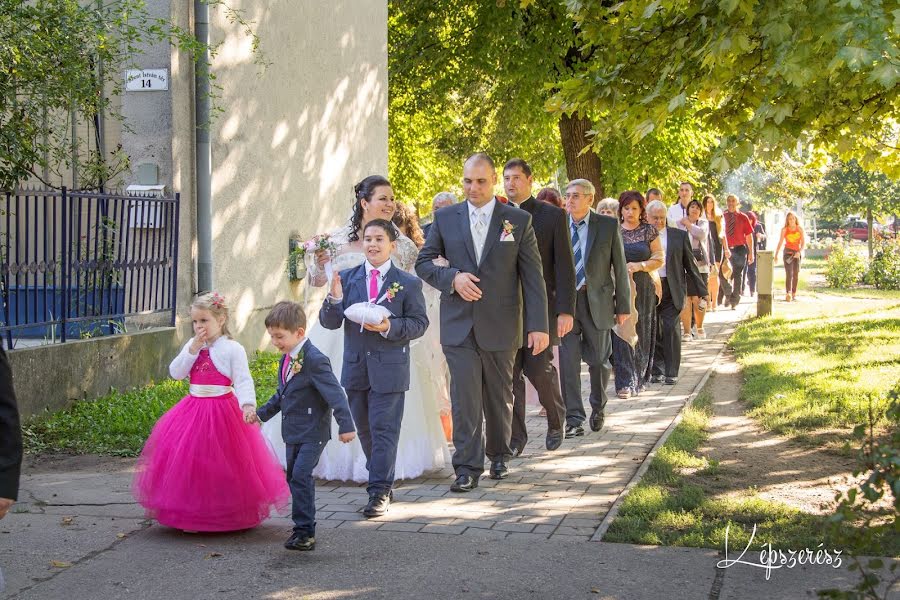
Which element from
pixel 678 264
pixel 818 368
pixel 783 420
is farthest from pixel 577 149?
pixel 783 420

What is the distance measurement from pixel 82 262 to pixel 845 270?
24.0 m

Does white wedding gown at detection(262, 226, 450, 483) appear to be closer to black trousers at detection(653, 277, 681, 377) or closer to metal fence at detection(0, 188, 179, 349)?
metal fence at detection(0, 188, 179, 349)

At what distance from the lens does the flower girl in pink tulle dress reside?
6.21 metres

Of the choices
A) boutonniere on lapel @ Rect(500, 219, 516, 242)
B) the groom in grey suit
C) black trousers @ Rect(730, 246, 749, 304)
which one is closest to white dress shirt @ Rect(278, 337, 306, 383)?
the groom in grey suit

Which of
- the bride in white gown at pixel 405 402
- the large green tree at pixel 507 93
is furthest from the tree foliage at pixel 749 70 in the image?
the large green tree at pixel 507 93

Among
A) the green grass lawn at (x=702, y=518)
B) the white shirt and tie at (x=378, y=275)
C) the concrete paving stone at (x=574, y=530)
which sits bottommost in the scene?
the concrete paving stone at (x=574, y=530)

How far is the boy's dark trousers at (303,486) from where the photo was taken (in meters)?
6.03

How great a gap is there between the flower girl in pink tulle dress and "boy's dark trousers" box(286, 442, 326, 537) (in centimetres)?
28

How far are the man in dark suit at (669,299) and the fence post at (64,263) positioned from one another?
6.09 meters

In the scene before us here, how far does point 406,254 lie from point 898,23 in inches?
138

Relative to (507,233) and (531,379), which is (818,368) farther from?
(507,233)

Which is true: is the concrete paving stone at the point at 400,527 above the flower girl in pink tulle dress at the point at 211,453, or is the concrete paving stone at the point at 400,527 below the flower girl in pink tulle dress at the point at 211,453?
below

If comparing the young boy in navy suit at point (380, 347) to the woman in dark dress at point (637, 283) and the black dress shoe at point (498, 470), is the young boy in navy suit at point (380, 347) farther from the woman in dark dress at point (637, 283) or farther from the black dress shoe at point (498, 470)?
the woman in dark dress at point (637, 283)

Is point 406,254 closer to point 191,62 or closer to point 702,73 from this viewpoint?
point 702,73
